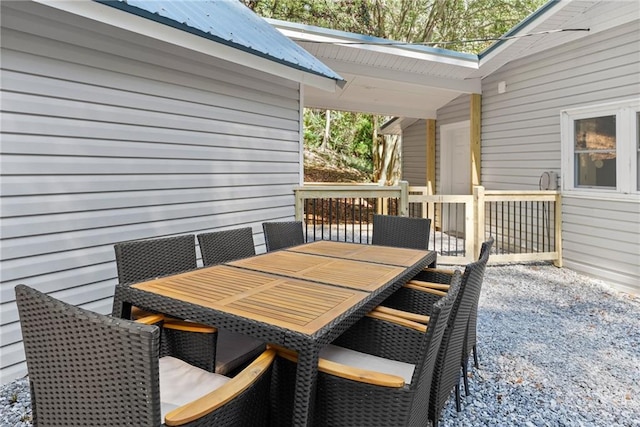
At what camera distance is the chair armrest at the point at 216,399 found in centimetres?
108

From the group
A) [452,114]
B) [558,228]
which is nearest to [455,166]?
[452,114]

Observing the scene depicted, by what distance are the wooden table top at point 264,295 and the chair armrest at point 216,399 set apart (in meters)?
0.18

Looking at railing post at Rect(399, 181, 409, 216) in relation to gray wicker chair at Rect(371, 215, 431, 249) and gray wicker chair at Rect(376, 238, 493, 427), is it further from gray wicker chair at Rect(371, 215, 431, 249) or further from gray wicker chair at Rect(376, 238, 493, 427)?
gray wicker chair at Rect(376, 238, 493, 427)

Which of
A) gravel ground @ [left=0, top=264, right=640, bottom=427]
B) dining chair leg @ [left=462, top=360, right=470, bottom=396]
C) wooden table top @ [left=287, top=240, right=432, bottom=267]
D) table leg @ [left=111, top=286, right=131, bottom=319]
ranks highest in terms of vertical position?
wooden table top @ [left=287, top=240, right=432, bottom=267]

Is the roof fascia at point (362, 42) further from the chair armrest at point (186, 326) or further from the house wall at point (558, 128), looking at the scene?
the chair armrest at point (186, 326)

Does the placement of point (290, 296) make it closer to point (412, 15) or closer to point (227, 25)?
point (227, 25)

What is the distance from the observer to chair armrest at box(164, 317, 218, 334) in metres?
1.77

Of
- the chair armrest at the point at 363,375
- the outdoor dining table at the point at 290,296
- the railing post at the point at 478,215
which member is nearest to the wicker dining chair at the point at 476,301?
the outdoor dining table at the point at 290,296

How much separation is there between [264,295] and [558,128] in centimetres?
543

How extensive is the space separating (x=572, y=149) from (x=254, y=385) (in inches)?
221

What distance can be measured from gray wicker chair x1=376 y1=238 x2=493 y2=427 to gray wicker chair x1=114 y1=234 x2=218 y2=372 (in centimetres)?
84

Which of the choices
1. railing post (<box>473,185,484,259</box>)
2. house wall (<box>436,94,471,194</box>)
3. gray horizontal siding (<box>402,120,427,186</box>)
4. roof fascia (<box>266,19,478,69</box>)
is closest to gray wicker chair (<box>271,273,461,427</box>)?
railing post (<box>473,185,484,259</box>)

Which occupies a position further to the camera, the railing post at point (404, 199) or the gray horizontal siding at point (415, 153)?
the gray horizontal siding at point (415, 153)

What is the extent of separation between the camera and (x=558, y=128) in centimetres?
556
